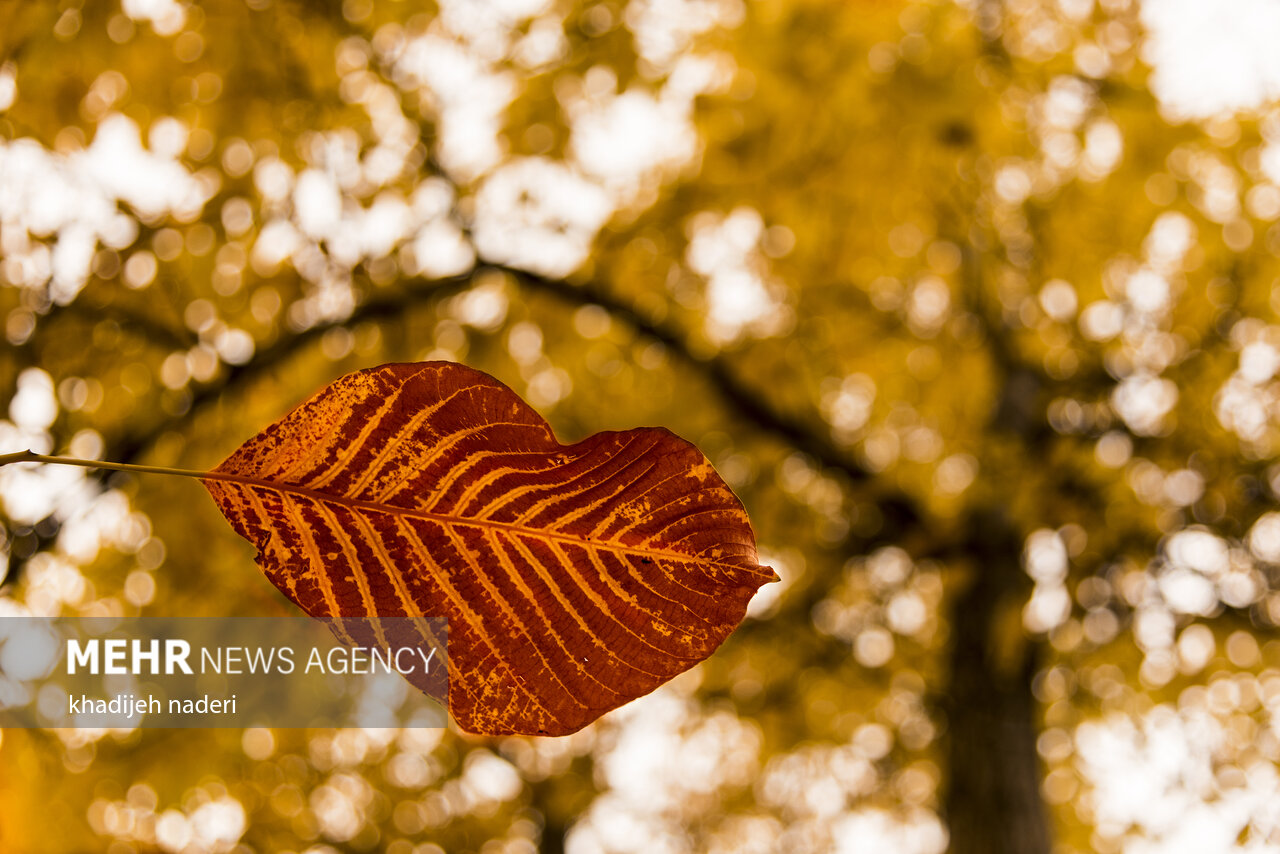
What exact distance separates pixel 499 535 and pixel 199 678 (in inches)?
82.2

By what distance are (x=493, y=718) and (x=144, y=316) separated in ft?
5.90

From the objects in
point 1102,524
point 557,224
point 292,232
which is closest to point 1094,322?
point 1102,524

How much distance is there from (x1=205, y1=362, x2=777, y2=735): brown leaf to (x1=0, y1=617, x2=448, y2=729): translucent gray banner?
84 cm

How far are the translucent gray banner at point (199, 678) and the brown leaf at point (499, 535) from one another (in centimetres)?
84

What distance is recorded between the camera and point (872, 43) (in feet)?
6.46

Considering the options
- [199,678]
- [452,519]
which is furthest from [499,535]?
[199,678]

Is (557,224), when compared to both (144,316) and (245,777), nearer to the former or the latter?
(144,316)

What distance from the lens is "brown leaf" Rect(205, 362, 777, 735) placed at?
0.27 meters

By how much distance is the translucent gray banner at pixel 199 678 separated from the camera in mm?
1388

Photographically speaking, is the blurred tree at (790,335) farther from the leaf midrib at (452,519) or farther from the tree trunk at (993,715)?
the leaf midrib at (452,519)

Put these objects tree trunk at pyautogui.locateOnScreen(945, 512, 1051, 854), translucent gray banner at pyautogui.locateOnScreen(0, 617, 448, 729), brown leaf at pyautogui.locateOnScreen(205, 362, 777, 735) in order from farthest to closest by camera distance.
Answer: tree trunk at pyautogui.locateOnScreen(945, 512, 1051, 854) → translucent gray banner at pyautogui.locateOnScreen(0, 617, 448, 729) → brown leaf at pyautogui.locateOnScreen(205, 362, 777, 735)

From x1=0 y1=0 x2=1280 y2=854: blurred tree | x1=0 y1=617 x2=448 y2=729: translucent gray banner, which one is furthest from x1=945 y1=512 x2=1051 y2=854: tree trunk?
x1=0 y1=617 x2=448 y2=729: translucent gray banner

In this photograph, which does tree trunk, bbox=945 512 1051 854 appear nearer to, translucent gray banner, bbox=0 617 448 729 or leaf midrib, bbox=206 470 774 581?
translucent gray banner, bbox=0 617 448 729

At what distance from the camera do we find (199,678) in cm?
199
